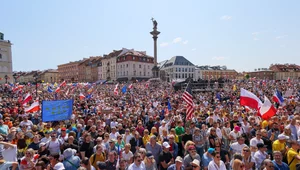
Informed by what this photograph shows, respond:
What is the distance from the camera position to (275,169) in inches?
195

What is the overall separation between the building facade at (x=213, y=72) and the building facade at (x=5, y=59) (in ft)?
234

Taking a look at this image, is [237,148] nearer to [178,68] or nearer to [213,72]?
[178,68]

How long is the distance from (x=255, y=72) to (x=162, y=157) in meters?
138

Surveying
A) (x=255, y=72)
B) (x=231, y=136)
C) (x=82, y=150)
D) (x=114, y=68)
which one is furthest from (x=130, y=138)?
(x=255, y=72)

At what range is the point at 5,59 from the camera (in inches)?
2447

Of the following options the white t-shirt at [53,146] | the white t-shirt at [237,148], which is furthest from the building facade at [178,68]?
the white t-shirt at [53,146]

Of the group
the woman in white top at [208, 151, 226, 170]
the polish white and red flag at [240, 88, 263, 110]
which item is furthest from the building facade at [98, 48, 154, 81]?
the woman in white top at [208, 151, 226, 170]

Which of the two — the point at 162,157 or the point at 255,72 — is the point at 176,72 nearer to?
the point at 255,72

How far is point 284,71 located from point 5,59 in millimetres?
119392

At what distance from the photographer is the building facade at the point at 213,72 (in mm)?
111425

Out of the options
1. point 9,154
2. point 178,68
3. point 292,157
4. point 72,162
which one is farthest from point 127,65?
point 292,157

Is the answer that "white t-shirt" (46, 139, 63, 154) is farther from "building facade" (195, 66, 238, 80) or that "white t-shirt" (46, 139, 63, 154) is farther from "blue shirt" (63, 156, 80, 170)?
"building facade" (195, 66, 238, 80)

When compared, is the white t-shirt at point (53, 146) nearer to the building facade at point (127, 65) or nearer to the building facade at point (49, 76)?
the building facade at point (127, 65)

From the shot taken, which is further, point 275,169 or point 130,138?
point 130,138
